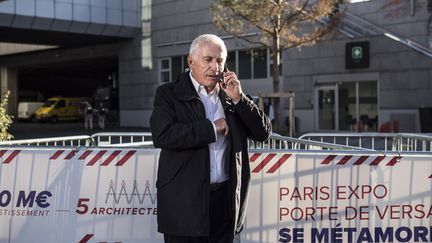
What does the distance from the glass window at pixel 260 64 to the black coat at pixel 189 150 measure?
2415 centimetres

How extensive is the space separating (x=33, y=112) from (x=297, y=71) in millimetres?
26472

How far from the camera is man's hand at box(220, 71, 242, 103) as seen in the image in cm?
334

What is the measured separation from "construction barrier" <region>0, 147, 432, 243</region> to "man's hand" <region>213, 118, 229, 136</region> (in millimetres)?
Result: 1613

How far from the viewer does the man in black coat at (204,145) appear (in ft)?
11.0

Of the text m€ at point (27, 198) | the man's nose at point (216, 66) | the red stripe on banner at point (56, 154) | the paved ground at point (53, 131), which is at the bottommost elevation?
the paved ground at point (53, 131)

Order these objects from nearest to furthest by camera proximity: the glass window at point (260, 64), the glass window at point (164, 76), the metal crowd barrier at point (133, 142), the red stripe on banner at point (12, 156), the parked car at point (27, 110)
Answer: the red stripe on banner at point (12, 156)
the metal crowd barrier at point (133, 142)
the glass window at point (260, 64)
the glass window at point (164, 76)
the parked car at point (27, 110)

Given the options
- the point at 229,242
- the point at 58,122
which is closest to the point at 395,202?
the point at 229,242

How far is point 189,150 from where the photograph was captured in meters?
3.38

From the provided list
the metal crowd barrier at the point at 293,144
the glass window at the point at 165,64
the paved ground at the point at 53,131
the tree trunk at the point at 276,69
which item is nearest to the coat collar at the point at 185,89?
the metal crowd barrier at the point at 293,144

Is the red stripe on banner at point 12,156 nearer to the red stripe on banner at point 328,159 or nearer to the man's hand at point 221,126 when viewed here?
the man's hand at point 221,126

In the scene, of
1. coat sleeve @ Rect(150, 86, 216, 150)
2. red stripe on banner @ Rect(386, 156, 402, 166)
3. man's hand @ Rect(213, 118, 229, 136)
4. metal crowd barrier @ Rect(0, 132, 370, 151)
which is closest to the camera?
coat sleeve @ Rect(150, 86, 216, 150)

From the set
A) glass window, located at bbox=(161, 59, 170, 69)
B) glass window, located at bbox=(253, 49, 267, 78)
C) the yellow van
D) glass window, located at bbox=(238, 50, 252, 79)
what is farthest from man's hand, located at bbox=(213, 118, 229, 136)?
the yellow van

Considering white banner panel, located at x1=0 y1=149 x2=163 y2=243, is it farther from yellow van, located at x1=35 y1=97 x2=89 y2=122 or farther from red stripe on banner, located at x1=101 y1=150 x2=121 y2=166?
yellow van, located at x1=35 y1=97 x2=89 y2=122

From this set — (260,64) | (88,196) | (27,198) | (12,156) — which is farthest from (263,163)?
(260,64)
